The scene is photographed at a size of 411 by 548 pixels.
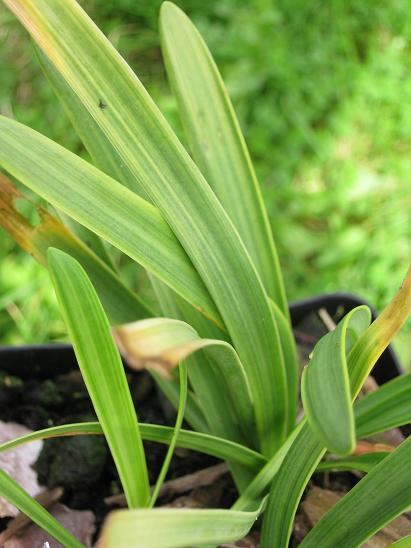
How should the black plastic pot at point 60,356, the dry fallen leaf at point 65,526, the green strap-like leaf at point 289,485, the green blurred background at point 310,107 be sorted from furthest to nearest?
the green blurred background at point 310,107
the black plastic pot at point 60,356
the dry fallen leaf at point 65,526
the green strap-like leaf at point 289,485

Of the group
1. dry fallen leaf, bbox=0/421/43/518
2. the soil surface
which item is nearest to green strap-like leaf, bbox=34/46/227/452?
the soil surface

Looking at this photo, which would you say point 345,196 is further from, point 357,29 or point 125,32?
point 125,32

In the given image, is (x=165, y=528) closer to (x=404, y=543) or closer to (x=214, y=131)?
(x=404, y=543)

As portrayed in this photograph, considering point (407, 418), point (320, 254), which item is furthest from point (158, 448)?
point (320, 254)

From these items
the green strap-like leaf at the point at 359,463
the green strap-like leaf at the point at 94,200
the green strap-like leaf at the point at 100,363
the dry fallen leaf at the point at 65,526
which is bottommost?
the green strap-like leaf at the point at 359,463

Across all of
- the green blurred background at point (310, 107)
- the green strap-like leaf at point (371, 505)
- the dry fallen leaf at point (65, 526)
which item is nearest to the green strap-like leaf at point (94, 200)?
the green strap-like leaf at point (371, 505)

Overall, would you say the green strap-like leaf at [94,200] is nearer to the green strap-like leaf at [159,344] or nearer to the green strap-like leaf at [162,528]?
the green strap-like leaf at [159,344]
